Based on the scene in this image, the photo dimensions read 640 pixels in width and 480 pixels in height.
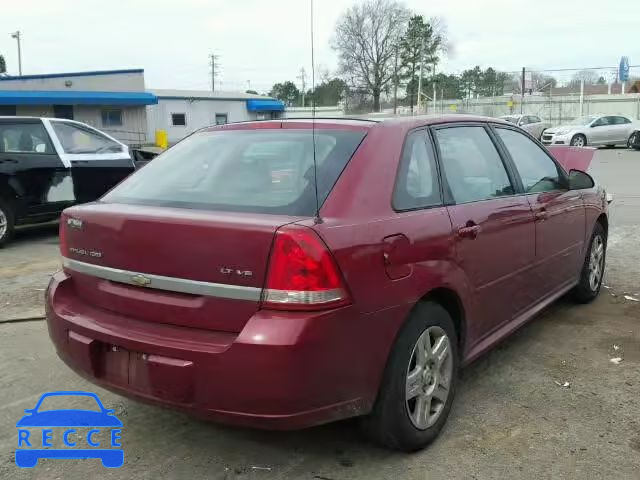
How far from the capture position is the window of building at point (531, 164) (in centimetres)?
420

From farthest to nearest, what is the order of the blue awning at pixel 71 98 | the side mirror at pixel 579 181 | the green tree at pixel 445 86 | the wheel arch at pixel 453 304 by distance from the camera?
1. the green tree at pixel 445 86
2. the blue awning at pixel 71 98
3. the side mirror at pixel 579 181
4. the wheel arch at pixel 453 304

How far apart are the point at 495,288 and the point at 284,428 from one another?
5.37ft

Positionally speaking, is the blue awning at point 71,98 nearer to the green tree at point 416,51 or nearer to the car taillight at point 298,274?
the green tree at point 416,51

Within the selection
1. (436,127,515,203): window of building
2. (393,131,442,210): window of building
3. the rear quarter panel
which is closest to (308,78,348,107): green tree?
the rear quarter panel

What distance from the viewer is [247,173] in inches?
121

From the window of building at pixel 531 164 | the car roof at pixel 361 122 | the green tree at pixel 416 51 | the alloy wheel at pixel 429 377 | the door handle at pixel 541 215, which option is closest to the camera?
the alloy wheel at pixel 429 377

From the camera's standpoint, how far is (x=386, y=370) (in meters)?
2.74

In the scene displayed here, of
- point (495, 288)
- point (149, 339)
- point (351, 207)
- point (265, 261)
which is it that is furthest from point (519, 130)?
point (149, 339)

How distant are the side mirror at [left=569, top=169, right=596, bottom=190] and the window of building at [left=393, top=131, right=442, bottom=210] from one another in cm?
191

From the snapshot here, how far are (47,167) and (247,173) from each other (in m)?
5.97

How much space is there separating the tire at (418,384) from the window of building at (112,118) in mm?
38975

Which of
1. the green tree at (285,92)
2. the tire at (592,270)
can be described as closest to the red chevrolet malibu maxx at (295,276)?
the tire at (592,270)

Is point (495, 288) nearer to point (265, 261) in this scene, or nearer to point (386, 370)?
point (386, 370)

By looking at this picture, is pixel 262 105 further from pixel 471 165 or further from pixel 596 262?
pixel 471 165
